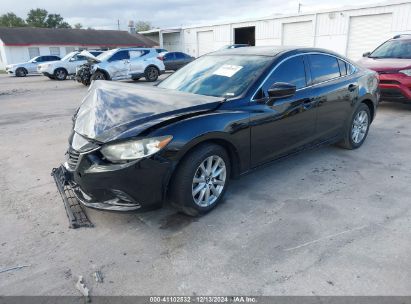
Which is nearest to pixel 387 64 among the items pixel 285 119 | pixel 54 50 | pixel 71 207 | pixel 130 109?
pixel 285 119

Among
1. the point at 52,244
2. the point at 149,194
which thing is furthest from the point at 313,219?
the point at 52,244

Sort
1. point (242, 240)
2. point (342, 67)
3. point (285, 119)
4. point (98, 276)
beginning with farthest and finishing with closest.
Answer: point (342, 67) → point (285, 119) → point (242, 240) → point (98, 276)

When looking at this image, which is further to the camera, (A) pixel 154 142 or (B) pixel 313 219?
(B) pixel 313 219

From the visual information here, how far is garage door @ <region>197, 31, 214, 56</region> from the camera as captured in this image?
30.7 metres

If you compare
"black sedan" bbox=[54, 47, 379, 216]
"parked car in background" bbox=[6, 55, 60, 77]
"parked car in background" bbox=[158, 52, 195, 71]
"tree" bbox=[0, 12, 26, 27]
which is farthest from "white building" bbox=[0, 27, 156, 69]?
"black sedan" bbox=[54, 47, 379, 216]

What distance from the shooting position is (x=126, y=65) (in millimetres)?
15352

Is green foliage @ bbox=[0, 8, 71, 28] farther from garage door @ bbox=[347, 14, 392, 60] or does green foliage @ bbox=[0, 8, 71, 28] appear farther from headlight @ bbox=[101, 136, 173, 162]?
headlight @ bbox=[101, 136, 173, 162]

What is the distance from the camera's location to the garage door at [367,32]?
61.3 ft

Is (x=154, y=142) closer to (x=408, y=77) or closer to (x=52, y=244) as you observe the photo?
(x=52, y=244)

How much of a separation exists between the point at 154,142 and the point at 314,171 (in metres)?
2.62

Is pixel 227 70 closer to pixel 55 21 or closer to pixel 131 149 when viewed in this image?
pixel 131 149

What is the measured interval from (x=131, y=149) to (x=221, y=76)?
1.67 metres

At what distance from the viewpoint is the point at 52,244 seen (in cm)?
302

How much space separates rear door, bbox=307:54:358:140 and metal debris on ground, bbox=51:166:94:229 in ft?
10.4
